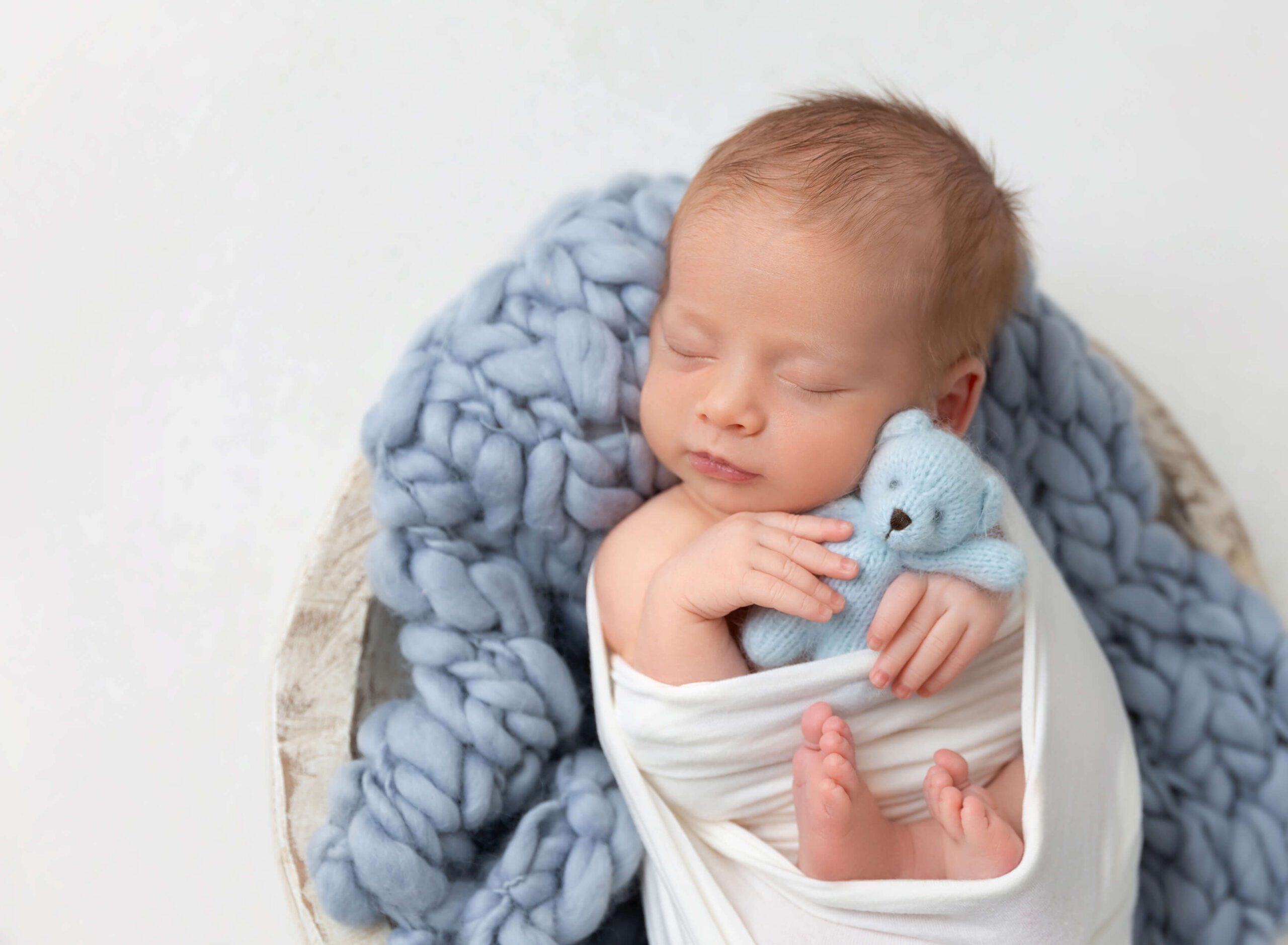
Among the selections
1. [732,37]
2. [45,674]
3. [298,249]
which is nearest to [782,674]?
[45,674]

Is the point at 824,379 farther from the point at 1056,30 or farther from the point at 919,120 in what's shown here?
the point at 1056,30

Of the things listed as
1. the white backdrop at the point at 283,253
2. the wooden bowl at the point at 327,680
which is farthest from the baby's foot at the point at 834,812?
the white backdrop at the point at 283,253

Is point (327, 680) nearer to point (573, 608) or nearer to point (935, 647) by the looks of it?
point (573, 608)

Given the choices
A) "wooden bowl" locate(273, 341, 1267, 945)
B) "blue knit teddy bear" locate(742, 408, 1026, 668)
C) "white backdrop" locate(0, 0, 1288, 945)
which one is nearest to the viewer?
"blue knit teddy bear" locate(742, 408, 1026, 668)

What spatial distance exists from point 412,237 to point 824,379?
3.13 ft

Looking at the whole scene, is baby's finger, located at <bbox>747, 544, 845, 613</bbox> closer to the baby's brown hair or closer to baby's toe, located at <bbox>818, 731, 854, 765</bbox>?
baby's toe, located at <bbox>818, 731, 854, 765</bbox>

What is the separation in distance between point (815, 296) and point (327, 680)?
21.4 inches

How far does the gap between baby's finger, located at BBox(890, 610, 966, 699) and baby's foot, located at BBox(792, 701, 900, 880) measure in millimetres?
67

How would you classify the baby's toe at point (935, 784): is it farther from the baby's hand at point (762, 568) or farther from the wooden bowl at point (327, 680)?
the wooden bowl at point (327, 680)

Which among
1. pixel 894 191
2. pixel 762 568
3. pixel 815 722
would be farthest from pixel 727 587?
pixel 894 191

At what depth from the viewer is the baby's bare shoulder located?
3.32 ft

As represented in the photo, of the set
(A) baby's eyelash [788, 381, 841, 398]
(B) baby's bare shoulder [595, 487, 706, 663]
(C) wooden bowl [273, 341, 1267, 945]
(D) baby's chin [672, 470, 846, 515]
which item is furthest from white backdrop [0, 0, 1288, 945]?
(A) baby's eyelash [788, 381, 841, 398]

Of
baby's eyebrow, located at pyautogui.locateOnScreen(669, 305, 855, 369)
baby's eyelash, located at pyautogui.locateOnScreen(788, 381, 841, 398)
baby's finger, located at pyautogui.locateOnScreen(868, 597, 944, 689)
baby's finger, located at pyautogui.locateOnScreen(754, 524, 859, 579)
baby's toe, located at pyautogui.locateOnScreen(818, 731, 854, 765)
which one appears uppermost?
baby's eyebrow, located at pyautogui.locateOnScreen(669, 305, 855, 369)

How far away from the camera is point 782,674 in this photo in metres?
0.93
